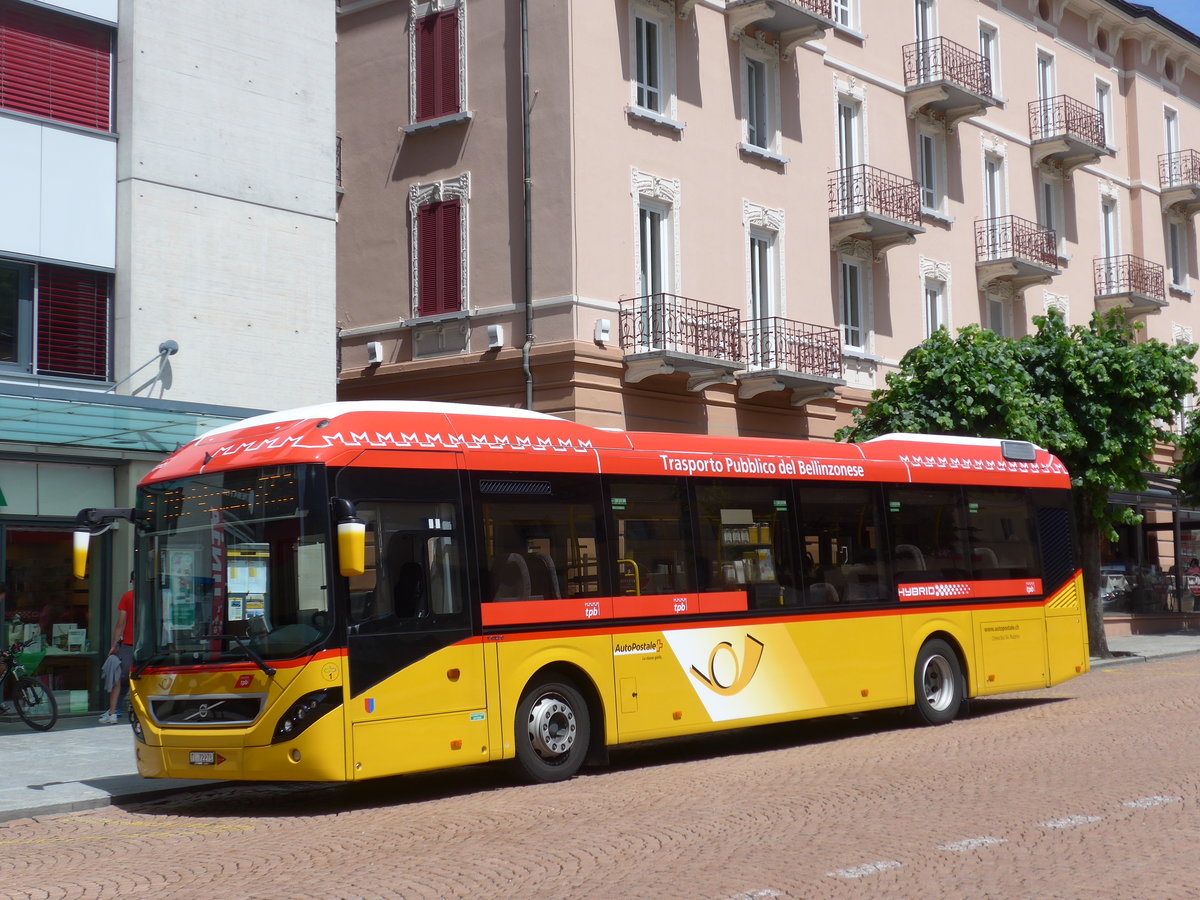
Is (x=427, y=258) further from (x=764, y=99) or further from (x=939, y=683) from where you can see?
(x=939, y=683)

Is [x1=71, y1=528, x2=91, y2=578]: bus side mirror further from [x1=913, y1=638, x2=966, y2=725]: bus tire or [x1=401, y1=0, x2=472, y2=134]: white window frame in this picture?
[x1=401, y1=0, x2=472, y2=134]: white window frame

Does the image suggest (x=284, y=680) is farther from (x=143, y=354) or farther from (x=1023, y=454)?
(x=1023, y=454)

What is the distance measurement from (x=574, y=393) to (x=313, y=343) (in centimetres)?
490

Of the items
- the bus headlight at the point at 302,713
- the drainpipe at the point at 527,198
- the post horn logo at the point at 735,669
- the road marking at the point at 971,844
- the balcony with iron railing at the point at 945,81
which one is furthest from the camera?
the balcony with iron railing at the point at 945,81

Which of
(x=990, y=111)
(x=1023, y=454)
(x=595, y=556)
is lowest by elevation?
(x=595, y=556)

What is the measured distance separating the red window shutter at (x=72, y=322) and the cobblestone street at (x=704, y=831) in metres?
6.59

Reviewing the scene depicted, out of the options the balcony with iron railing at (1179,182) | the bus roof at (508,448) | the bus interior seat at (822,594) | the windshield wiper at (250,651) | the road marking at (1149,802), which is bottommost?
the road marking at (1149,802)

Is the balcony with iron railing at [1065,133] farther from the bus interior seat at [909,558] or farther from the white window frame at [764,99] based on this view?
the bus interior seat at [909,558]

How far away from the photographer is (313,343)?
19.8m

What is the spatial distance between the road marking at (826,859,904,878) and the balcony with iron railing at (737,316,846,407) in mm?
17482

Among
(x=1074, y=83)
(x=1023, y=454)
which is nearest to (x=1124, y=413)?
(x=1023, y=454)

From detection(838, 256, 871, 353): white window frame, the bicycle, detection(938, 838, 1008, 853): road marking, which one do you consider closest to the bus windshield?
detection(938, 838, 1008, 853): road marking

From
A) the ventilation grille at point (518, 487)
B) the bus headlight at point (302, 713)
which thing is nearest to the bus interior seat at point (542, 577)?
the ventilation grille at point (518, 487)

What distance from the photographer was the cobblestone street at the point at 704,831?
7918 mm
